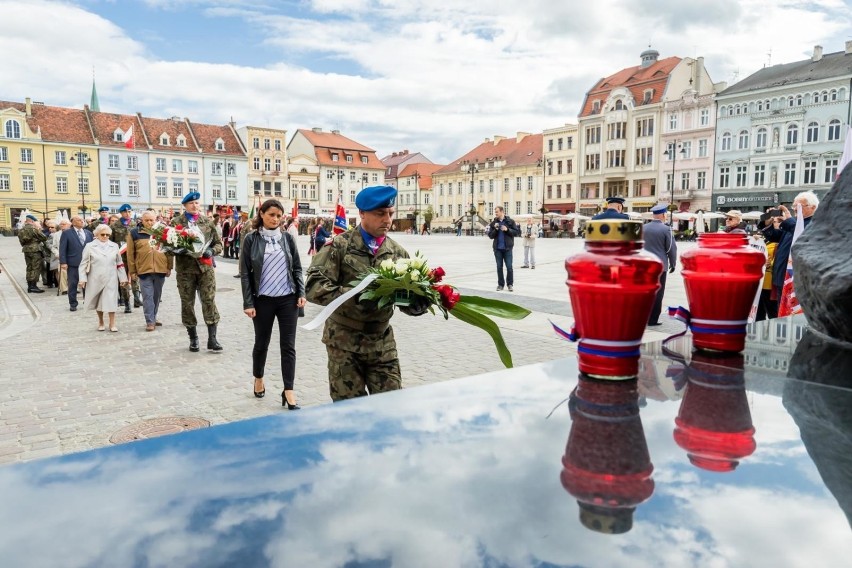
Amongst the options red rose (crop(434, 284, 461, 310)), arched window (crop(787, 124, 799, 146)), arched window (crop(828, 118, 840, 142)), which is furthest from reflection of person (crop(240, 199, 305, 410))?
arched window (crop(787, 124, 799, 146))

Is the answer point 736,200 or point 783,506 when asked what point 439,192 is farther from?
point 783,506

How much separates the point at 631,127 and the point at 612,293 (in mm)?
63296

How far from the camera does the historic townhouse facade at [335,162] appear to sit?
82.8 meters

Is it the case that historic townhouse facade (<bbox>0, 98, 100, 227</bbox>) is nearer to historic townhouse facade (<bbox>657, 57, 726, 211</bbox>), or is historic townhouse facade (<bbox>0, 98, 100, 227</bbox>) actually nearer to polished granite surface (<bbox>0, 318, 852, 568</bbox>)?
historic townhouse facade (<bbox>657, 57, 726, 211</bbox>)

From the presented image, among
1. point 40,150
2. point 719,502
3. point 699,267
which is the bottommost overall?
point 719,502

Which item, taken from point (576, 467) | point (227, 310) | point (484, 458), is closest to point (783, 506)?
point (576, 467)

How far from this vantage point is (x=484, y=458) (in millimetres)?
1097

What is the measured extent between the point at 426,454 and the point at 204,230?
26.0 feet

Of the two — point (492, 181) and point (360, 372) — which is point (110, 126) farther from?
point (360, 372)

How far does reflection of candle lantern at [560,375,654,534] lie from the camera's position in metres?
0.91

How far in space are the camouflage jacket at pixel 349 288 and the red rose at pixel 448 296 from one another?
2.76ft

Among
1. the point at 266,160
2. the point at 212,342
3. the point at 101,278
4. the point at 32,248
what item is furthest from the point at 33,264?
the point at 266,160

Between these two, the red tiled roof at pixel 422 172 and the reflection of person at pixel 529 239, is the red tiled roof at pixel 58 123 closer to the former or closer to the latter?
the red tiled roof at pixel 422 172

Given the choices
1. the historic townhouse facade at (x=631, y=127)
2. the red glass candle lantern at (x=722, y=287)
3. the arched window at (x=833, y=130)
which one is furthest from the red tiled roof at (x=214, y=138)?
the red glass candle lantern at (x=722, y=287)
